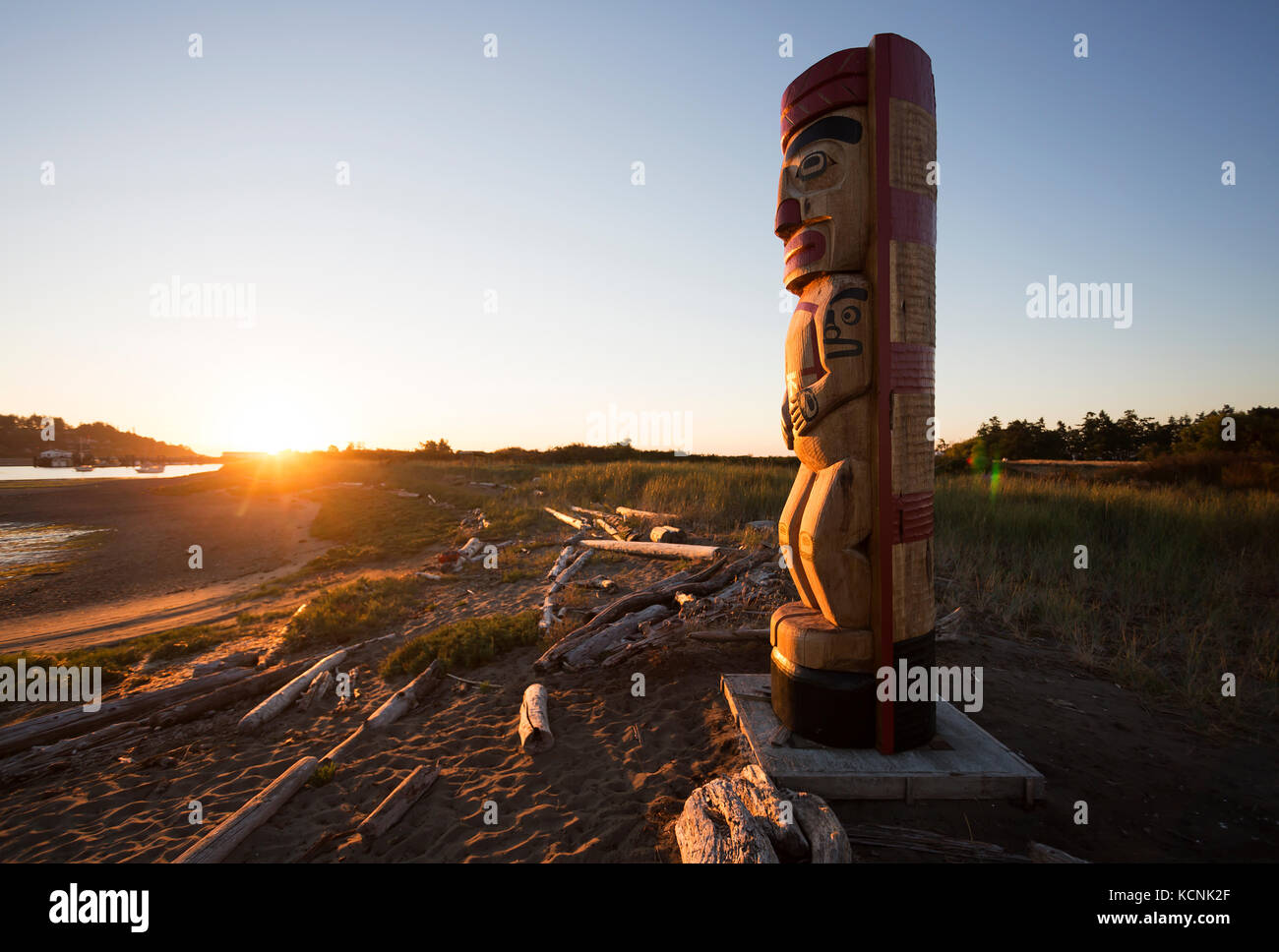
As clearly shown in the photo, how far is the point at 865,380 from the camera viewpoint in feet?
11.0

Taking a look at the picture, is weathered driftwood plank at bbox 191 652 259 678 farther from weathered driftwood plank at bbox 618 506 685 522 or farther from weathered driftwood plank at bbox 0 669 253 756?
weathered driftwood plank at bbox 618 506 685 522

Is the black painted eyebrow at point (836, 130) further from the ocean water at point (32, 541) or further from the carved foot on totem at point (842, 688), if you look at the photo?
the ocean water at point (32, 541)

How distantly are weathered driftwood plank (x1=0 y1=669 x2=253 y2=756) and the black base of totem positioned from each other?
6901 mm

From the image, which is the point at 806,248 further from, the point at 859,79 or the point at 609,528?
the point at 609,528

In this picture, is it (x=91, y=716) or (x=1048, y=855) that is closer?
(x=1048, y=855)

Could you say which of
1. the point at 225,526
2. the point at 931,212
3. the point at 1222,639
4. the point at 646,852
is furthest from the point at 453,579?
the point at 225,526

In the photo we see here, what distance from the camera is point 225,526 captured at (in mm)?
22062

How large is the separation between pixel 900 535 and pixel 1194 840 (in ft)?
7.92

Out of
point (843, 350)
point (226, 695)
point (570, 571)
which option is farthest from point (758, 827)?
point (570, 571)

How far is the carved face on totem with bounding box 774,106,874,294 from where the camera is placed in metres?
3.38

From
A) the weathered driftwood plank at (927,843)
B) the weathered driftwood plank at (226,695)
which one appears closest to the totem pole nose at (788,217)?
the weathered driftwood plank at (927,843)

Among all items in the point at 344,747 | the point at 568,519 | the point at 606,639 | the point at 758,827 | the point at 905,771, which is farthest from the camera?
the point at 568,519

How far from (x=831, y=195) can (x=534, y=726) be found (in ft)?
15.7

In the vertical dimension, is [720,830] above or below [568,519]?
below
